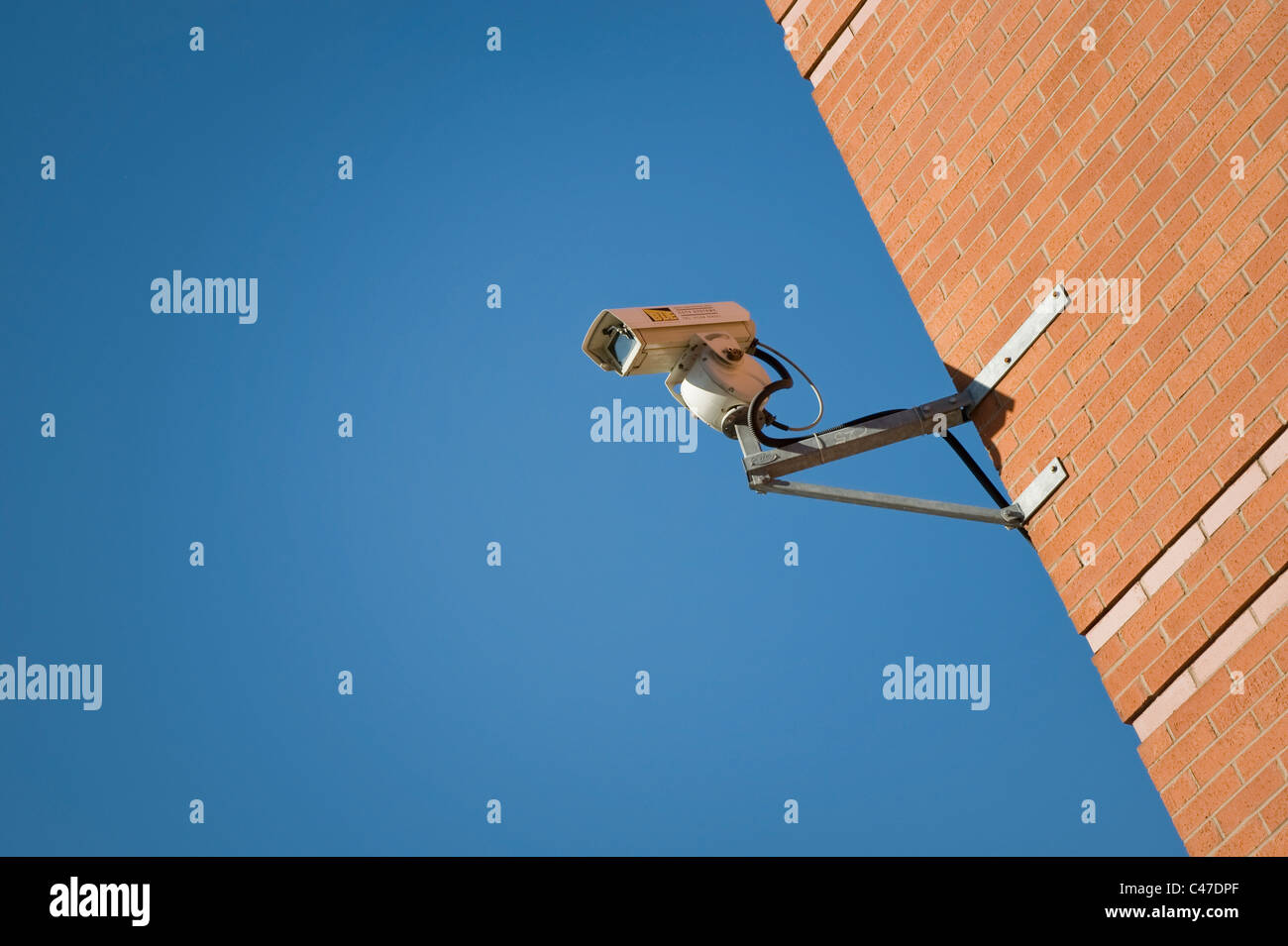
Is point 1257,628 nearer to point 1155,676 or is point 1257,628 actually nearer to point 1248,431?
point 1155,676

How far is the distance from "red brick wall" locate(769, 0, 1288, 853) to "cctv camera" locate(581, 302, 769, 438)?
79cm

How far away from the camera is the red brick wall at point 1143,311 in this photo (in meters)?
4.05

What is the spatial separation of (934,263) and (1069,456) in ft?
3.35

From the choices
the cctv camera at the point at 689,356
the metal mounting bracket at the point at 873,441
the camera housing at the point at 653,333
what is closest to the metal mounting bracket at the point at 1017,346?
the metal mounting bracket at the point at 873,441

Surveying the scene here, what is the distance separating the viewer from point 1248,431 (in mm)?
4090

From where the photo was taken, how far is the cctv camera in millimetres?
4930

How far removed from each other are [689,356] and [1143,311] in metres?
1.69

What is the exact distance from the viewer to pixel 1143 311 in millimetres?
4426

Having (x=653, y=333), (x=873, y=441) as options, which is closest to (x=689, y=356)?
(x=653, y=333)
